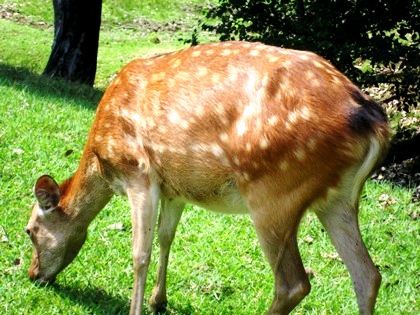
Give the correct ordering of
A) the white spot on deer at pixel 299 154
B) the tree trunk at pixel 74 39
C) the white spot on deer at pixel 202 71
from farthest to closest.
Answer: the tree trunk at pixel 74 39, the white spot on deer at pixel 202 71, the white spot on deer at pixel 299 154

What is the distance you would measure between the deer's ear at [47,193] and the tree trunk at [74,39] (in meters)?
6.97

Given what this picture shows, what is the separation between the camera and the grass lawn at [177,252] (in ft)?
17.3

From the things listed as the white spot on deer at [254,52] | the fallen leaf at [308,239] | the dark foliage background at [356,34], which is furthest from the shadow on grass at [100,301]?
the dark foliage background at [356,34]

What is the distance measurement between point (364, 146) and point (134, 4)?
21032 millimetres

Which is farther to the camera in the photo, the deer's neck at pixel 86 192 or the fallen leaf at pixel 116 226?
the fallen leaf at pixel 116 226

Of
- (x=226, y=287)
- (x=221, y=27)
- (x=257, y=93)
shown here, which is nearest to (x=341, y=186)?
(x=257, y=93)

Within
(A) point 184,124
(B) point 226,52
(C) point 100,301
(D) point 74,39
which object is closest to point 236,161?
(A) point 184,124

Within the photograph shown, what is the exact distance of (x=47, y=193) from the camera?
5.30m

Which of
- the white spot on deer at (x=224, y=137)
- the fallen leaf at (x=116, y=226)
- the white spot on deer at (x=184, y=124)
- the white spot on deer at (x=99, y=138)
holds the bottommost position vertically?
the fallen leaf at (x=116, y=226)

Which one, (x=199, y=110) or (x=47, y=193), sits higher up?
(x=199, y=110)

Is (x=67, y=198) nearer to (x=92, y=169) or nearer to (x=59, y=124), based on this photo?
(x=92, y=169)

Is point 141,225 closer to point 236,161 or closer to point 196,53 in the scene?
point 236,161

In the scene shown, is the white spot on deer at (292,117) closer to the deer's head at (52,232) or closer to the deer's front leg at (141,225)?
the deer's front leg at (141,225)

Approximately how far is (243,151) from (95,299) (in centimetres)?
161
